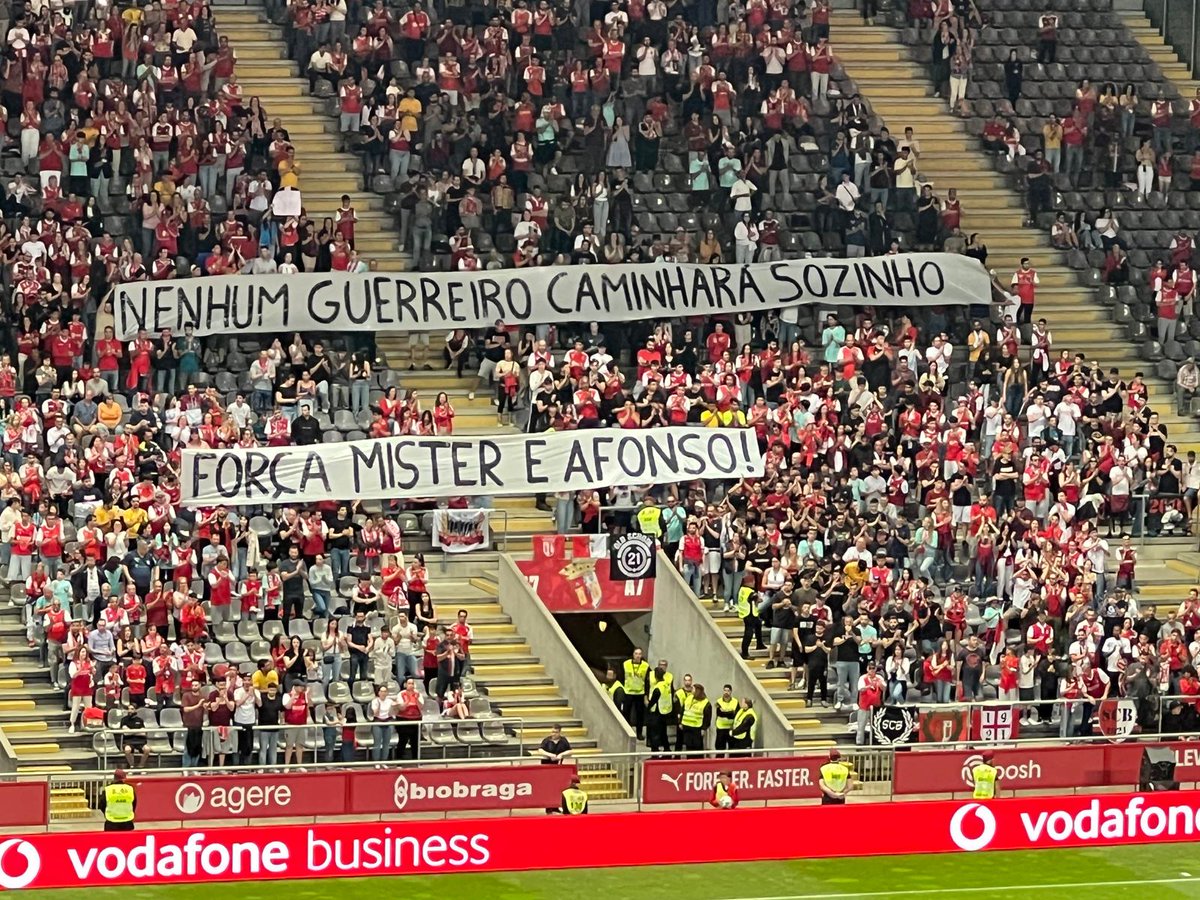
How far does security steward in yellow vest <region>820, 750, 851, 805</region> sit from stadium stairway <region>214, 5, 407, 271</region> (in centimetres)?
1488

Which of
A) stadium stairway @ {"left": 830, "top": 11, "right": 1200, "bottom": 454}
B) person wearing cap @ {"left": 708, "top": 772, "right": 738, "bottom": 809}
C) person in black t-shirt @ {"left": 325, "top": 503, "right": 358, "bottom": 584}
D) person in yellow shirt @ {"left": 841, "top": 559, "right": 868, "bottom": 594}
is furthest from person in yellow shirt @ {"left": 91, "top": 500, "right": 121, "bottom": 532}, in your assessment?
stadium stairway @ {"left": 830, "top": 11, "right": 1200, "bottom": 454}

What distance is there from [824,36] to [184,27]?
12.1m

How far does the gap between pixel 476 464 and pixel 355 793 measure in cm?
785

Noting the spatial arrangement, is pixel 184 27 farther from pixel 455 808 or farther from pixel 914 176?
pixel 455 808

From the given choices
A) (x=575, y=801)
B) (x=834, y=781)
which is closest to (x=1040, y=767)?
(x=834, y=781)

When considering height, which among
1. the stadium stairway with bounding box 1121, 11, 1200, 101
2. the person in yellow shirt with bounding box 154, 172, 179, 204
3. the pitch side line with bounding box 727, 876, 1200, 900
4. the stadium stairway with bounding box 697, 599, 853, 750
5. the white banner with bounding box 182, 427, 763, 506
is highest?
the stadium stairway with bounding box 1121, 11, 1200, 101

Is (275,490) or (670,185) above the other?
(670,185)

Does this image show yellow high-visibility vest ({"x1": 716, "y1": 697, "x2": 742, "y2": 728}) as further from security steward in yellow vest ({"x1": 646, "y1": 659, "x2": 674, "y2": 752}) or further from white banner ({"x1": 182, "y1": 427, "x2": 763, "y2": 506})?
white banner ({"x1": 182, "y1": 427, "x2": 763, "y2": 506})

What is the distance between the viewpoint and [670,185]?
4712 cm

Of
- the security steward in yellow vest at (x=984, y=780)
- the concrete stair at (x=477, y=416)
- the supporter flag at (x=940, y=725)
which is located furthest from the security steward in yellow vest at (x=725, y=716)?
the concrete stair at (x=477, y=416)

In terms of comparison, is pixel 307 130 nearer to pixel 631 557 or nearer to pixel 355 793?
pixel 631 557

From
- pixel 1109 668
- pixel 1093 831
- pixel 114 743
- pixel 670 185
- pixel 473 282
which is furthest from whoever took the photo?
pixel 670 185

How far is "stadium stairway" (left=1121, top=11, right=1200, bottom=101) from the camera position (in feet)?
176

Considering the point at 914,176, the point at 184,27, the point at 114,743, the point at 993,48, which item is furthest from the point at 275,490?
the point at 993,48
